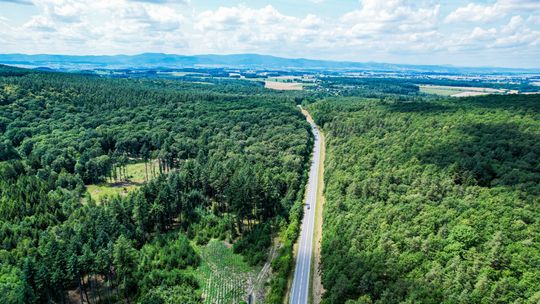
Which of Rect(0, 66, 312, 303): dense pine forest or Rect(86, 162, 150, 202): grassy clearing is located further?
Rect(86, 162, 150, 202): grassy clearing

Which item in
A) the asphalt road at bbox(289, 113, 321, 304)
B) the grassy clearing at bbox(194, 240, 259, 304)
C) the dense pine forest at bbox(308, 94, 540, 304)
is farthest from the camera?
the grassy clearing at bbox(194, 240, 259, 304)

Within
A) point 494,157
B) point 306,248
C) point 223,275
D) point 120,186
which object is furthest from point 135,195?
point 494,157

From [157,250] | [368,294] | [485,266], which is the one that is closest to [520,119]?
[485,266]

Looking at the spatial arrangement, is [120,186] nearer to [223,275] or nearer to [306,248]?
[223,275]

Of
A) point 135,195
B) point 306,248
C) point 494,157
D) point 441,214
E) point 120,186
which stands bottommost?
point 306,248

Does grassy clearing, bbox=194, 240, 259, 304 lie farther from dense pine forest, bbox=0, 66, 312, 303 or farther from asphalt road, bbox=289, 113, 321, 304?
asphalt road, bbox=289, 113, 321, 304

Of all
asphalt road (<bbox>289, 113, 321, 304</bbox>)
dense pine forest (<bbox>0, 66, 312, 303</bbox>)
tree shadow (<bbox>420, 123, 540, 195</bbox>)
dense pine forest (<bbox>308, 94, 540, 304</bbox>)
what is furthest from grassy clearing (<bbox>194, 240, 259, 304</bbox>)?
tree shadow (<bbox>420, 123, 540, 195</bbox>)

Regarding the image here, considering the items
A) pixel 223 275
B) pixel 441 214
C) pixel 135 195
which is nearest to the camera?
pixel 441 214
